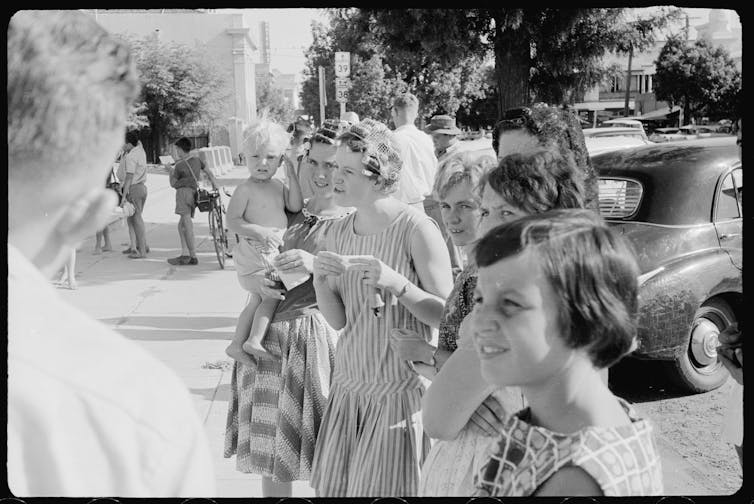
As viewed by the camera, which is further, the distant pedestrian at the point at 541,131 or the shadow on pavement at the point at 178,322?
the shadow on pavement at the point at 178,322

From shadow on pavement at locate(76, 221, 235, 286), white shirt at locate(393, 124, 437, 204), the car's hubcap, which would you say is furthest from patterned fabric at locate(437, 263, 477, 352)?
shadow on pavement at locate(76, 221, 235, 286)

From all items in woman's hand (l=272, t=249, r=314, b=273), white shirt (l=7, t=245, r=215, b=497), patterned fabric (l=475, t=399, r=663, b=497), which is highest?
white shirt (l=7, t=245, r=215, b=497)

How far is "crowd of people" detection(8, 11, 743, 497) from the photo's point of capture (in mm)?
850

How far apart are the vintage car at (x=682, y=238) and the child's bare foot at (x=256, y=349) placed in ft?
5.88

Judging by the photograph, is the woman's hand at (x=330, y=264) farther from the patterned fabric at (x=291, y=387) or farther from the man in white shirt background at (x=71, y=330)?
the man in white shirt background at (x=71, y=330)

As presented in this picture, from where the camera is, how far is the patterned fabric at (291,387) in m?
2.82

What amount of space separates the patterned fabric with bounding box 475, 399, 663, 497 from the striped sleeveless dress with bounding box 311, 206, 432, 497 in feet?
3.62

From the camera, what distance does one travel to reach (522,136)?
8.30 feet

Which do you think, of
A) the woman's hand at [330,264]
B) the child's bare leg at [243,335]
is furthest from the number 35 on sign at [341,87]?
the woman's hand at [330,264]

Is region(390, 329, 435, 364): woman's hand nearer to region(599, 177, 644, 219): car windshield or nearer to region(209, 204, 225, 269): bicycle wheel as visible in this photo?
region(599, 177, 644, 219): car windshield

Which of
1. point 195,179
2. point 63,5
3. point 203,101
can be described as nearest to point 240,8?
point 63,5

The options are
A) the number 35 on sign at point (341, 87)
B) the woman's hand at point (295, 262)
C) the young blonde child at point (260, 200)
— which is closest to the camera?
the woman's hand at point (295, 262)

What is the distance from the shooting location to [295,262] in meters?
2.52

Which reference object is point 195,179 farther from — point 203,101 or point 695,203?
point 695,203
